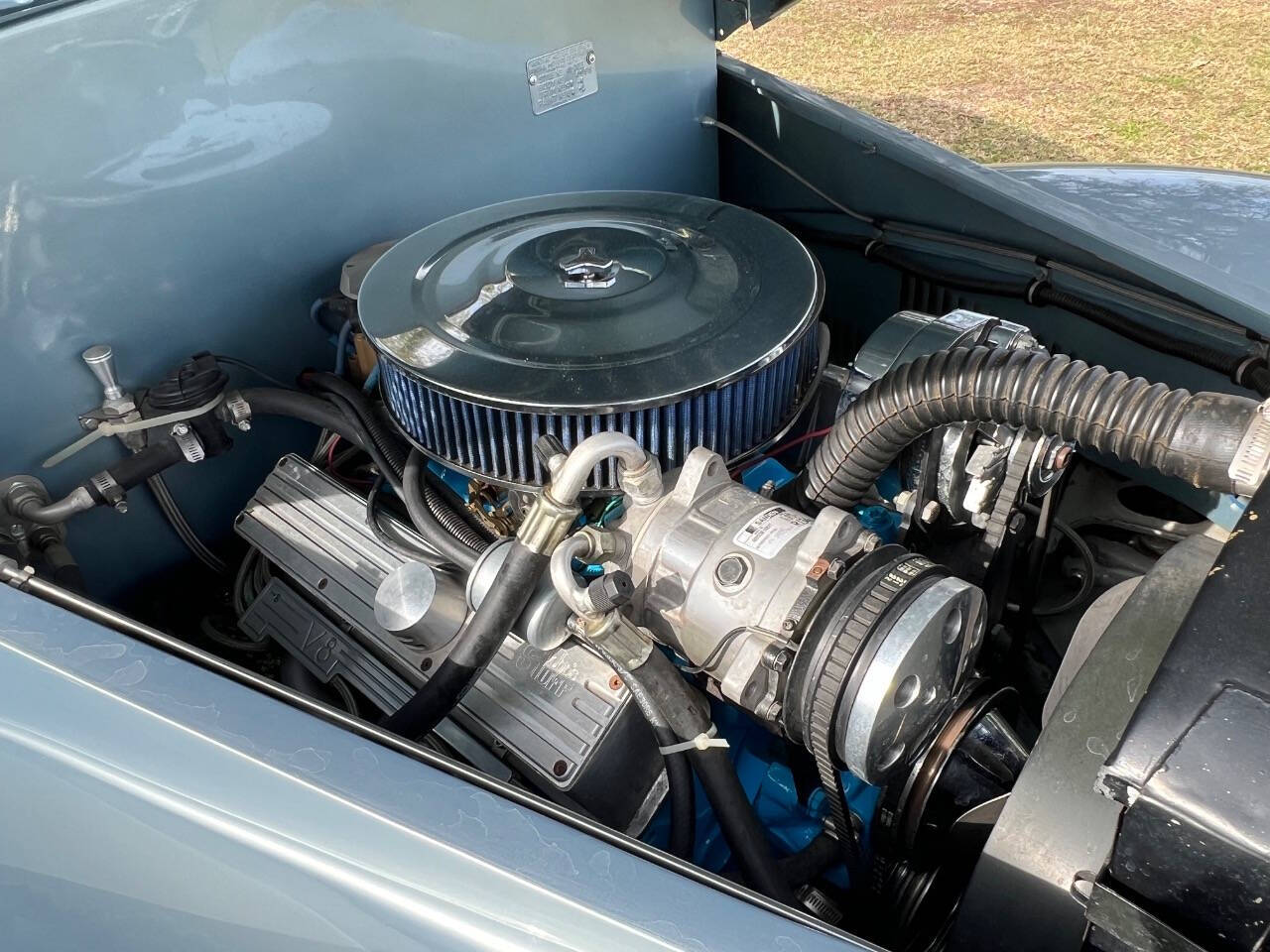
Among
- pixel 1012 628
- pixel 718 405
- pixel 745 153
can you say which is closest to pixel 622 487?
pixel 718 405

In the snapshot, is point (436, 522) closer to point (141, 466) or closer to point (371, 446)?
point (371, 446)

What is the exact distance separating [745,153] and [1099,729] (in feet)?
4.36

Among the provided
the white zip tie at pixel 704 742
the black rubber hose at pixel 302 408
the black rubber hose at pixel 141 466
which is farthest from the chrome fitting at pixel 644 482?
the black rubber hose at pixel 141 466

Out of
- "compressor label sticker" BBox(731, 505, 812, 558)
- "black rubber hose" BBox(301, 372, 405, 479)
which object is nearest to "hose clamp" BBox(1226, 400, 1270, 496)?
"compressor label sticker" BBox(731, 505, 812, 558)

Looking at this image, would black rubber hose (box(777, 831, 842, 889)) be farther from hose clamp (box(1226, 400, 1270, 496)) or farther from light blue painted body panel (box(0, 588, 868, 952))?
hose clamp (box(1226, 400, 1270, 496))

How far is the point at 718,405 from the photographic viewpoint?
1040 millimetres

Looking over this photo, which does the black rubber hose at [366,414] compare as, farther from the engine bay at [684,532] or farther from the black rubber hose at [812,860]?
the black rubber hose at [812,860]

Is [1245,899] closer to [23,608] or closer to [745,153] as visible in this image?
[23,608]

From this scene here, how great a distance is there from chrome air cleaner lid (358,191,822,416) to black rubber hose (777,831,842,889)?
17.8 inches

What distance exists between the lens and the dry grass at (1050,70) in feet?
14.1

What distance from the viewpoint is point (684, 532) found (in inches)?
36.3

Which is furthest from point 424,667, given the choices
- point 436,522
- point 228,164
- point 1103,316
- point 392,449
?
point 1103,316

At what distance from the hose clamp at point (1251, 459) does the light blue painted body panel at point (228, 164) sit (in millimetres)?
1074

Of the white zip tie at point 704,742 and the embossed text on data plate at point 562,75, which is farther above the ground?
the embossed text on data plate at point 562,75
